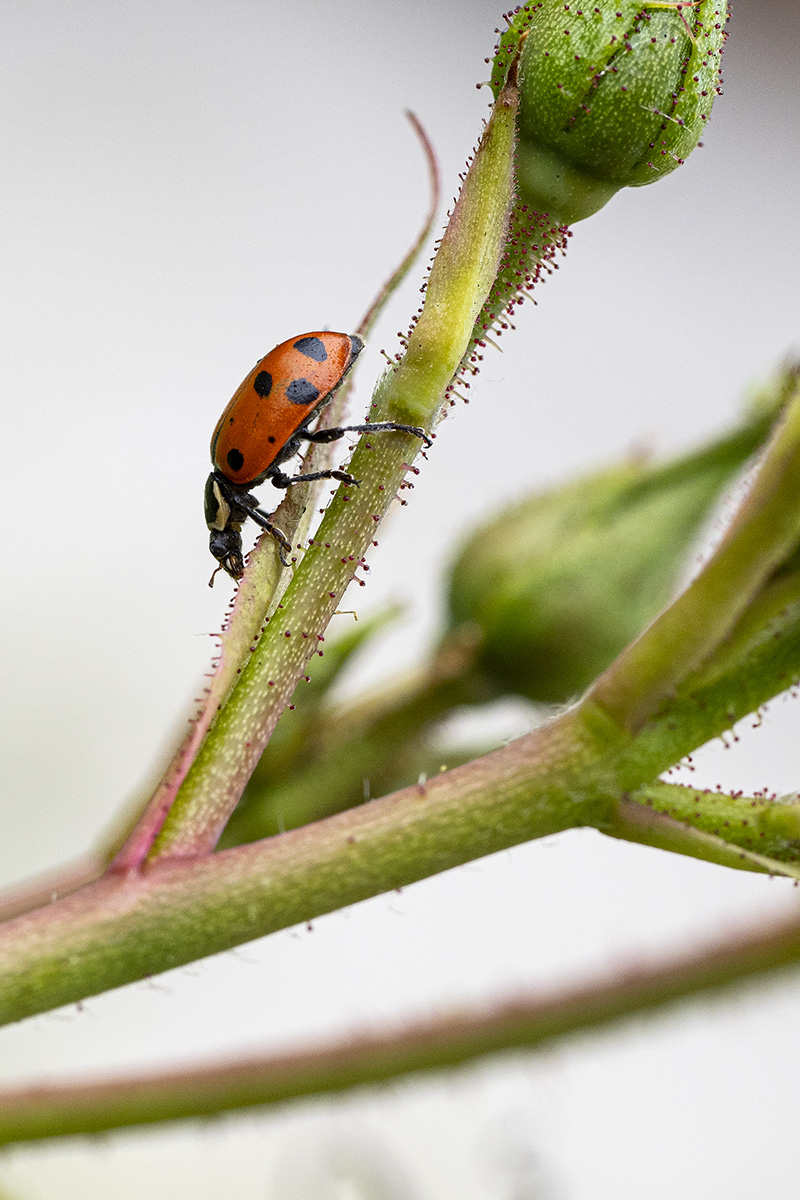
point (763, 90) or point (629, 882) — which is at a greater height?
point (763, 90)

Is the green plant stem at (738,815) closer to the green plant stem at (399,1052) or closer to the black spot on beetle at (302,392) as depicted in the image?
the green plant stem at (399,1052)

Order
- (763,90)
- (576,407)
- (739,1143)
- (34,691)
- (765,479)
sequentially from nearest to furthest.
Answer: (765,479), (739,1143), (34,691), (576,407), (763,90)

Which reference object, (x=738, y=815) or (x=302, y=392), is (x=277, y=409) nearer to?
(x=302, y=392)

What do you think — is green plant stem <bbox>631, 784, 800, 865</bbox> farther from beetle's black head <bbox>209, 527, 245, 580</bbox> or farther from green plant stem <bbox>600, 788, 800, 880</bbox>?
beetle's black head <bbox>209, 527, 245, 580</bbox>

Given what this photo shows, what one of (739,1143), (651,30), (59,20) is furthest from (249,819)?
(59,20)

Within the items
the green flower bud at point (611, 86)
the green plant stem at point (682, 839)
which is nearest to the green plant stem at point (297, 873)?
the green plant stem at point (682, 839)

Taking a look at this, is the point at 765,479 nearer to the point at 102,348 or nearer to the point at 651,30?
the point at 651,30

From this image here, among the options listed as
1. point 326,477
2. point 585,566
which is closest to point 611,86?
point 326,477
